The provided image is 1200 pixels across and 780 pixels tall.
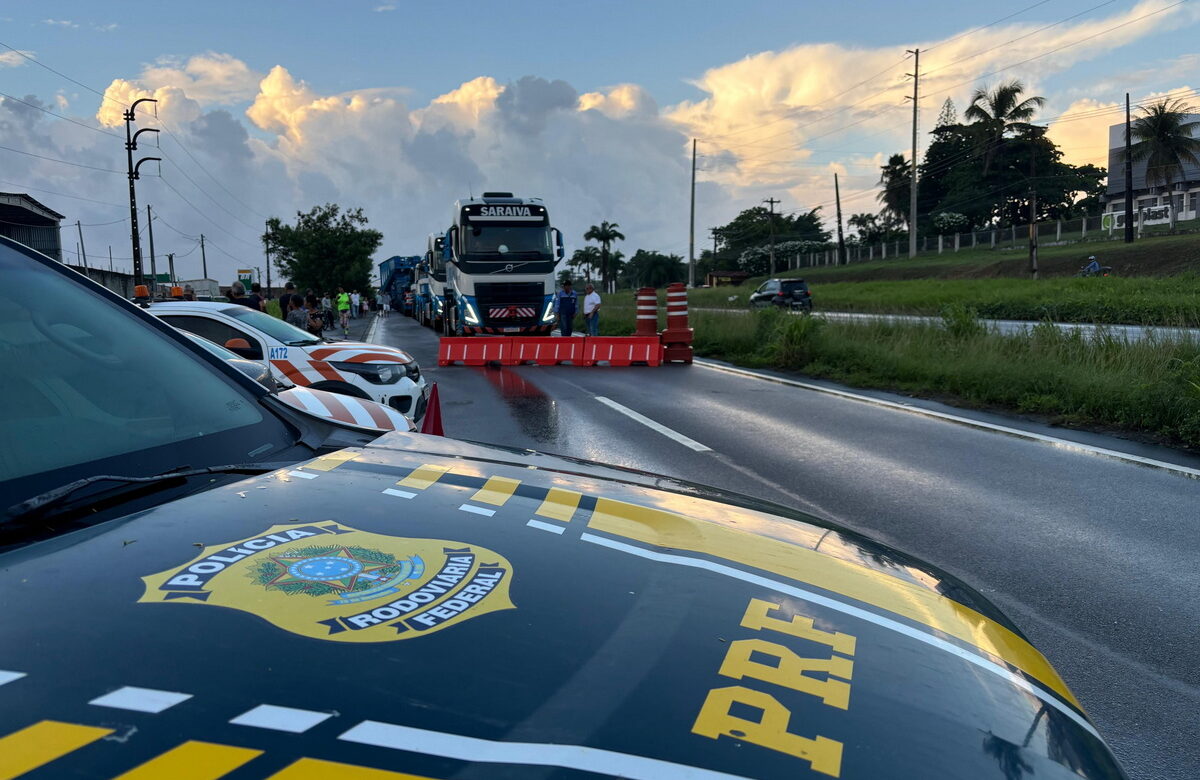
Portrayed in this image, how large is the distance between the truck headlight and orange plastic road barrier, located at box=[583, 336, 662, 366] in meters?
7.95

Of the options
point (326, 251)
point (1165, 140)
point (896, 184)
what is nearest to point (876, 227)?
point (896, 184)

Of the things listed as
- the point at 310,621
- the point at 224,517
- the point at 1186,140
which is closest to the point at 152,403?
the point at 224,517

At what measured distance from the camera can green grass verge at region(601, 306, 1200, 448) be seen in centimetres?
886

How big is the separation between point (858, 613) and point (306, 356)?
8.85 meters

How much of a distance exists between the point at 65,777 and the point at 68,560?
612mm

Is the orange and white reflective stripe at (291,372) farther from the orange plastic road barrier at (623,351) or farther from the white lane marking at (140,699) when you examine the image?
the white lane marking at (140,699)

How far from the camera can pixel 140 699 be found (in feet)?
3.39

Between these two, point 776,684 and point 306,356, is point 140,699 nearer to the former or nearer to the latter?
point 776,684

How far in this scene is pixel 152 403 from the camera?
2.14 metres

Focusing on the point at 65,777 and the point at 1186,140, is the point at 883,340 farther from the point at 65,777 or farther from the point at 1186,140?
the point at 1186,140

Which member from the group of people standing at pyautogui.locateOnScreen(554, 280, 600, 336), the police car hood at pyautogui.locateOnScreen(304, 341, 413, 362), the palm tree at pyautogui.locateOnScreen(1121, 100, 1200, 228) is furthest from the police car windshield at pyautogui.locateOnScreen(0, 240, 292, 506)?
the palm tree at pyautogui.locateOnScreen(1121, 100, 1200, 228)

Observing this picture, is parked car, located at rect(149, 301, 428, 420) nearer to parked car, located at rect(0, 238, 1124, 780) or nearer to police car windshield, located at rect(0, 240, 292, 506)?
police car windshield, located at rect(0, 240, 292, 506)

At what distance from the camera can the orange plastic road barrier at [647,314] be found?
1867 centimetres

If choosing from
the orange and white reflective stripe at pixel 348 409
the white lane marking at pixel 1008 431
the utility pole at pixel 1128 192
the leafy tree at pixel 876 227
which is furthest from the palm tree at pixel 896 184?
the orange and white reflective stripe at pixel 348 409
